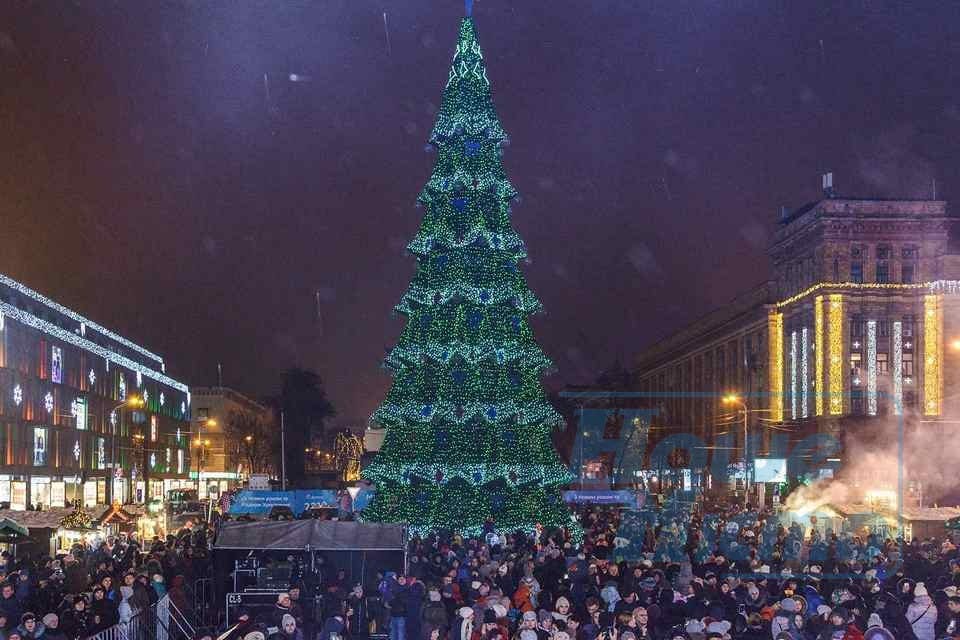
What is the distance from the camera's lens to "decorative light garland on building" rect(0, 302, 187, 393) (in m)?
70.0

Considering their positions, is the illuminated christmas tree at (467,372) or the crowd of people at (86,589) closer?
the crowd of people at (86,589)

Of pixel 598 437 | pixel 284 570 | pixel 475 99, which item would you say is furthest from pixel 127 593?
pixel 598 437

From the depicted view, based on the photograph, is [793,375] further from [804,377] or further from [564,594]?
[564,594]

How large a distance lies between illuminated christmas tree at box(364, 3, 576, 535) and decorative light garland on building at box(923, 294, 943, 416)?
2280 inches

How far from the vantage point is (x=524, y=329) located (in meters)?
37.6

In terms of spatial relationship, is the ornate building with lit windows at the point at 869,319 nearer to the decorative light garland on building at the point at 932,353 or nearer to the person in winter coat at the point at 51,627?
the decorative light garland on building at the point at 932,353

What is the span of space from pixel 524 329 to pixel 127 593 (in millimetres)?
19709

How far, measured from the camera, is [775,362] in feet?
346

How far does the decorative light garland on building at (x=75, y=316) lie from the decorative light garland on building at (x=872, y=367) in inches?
2301

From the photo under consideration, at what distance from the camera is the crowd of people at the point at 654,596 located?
1523 centimetres

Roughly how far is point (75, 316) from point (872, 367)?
201 ft

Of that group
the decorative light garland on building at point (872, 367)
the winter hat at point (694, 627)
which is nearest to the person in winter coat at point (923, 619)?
the winter hat at point (694, 627)

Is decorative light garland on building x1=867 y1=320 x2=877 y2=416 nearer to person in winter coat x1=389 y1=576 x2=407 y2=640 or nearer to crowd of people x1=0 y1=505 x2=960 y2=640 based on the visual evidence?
crowd of people x1=0 y1=505 x2=960 y2=640

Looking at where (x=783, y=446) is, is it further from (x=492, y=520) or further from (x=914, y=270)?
(x=492, y=520)
